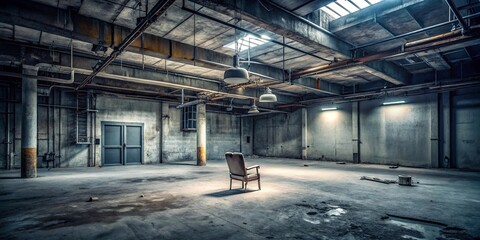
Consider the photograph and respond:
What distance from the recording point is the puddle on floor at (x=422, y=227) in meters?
3.03

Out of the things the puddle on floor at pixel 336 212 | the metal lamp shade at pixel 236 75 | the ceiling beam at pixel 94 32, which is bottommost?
the puddle on floor at pixel 336 212

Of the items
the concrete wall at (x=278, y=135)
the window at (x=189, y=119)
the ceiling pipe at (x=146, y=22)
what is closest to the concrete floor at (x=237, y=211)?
the ceiling pipe at (x=146, y=22)

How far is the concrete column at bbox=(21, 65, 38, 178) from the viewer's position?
738 centimetres

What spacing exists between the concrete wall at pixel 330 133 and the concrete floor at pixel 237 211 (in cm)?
674

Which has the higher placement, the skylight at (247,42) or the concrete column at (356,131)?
the skylight at (247,42)

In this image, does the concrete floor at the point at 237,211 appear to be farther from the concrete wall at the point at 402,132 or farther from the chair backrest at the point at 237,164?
the concrete wall at the point at 402,132

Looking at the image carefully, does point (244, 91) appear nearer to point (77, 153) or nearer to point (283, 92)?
point (283, 92)

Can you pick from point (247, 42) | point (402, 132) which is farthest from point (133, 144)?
point (402, 132)

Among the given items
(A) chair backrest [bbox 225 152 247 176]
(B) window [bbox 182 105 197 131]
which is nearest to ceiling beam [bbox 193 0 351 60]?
(A) chair backrest [bbox 225 152 247 176]

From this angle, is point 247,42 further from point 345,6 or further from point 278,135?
A: point 278,135

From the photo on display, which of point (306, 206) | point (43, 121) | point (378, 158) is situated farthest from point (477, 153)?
point (43, 121)

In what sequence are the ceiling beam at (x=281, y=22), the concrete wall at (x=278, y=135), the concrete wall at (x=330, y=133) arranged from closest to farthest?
1. the ceiling beam at (x=281, y=22)
2. the concrete wall at (x=330, y=133)
3. the concrete wall at (x=278, y=135)

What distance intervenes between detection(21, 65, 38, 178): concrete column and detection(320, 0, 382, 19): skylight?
8254 millimetres

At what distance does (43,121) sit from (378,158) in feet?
48.7
